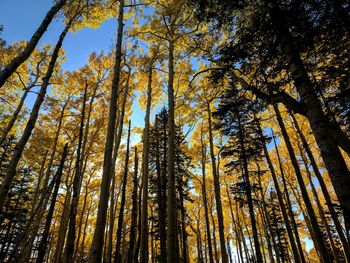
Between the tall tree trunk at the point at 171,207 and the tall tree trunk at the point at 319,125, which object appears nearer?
the tall tree trunk at the point at 319,125

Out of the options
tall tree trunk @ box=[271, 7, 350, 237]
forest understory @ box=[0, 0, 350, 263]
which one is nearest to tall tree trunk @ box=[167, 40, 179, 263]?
forest understory @ box=[0, 0, 350, 263]

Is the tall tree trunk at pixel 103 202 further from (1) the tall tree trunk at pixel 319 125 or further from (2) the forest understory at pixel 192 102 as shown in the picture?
(1) the tall tree trunk at pixel 319 125

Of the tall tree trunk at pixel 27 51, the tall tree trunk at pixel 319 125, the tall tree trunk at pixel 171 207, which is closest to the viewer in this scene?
the tall tree trunk at pixel 319 125

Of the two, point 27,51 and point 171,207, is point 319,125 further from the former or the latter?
point 27,51

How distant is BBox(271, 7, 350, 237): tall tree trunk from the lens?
2.80 meters

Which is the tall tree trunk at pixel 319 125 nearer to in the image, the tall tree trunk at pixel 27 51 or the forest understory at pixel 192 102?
the forest understory at pixel 192 102

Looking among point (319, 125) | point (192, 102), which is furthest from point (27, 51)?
point (192, 102)

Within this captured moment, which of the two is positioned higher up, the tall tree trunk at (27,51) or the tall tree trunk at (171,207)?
the tall tree trunk at (27,51)

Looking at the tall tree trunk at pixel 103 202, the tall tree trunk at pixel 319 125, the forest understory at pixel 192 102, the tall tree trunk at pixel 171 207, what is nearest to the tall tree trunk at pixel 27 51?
the forest understory at pixel 192 102

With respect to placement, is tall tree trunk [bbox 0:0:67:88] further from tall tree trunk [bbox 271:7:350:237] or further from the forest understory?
tall tree trunk [bbox 271:7:350:237]

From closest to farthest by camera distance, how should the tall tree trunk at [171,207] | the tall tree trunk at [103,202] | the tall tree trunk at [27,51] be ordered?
the tall tree trunk at [103,202], the tall tree trunk at [27,51], the tall tree trunk at [171,207]

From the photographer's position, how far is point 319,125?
3336 mm

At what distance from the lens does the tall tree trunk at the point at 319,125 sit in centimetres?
280

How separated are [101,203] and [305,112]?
4.61 meters
